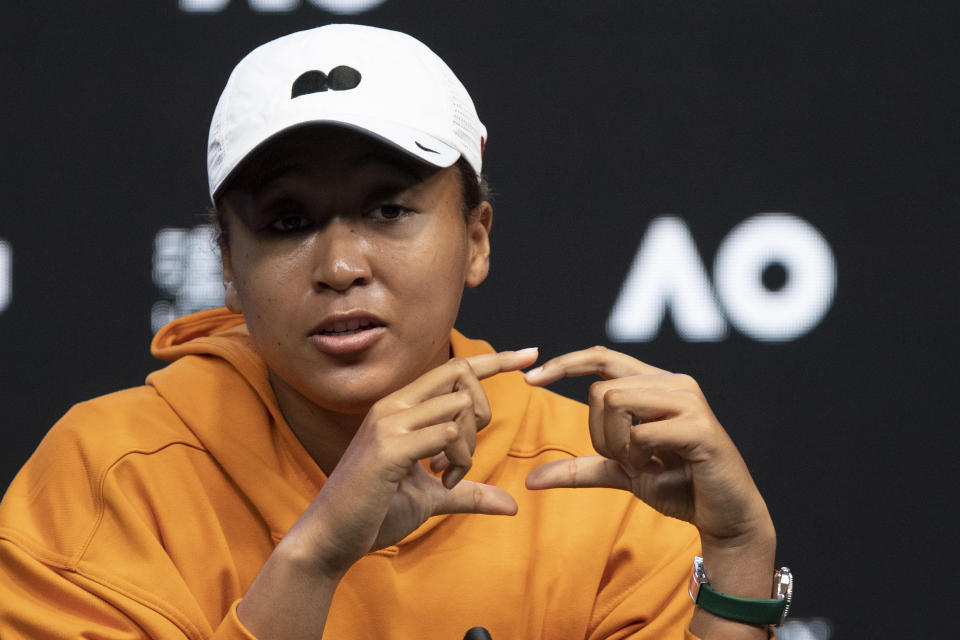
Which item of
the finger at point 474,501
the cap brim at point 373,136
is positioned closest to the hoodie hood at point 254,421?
the finger at point 474,501

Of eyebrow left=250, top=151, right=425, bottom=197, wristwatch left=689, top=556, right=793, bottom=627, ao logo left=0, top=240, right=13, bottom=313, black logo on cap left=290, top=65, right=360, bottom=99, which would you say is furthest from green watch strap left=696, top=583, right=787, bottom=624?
ao logo left=0, top=240, right=13, bottom=313

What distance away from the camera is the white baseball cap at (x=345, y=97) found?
1038mm

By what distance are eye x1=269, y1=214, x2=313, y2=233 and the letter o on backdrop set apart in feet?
2.50

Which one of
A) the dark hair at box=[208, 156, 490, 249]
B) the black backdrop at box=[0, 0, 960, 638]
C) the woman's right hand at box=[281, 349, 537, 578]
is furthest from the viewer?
the black backdrop at box=[0, 0, 960, 638]

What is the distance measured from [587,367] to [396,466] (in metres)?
0.21

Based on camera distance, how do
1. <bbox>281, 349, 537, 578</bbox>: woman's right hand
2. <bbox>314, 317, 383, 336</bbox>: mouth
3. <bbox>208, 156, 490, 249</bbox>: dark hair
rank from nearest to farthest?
<bbox>281, 349, 537, 578</bbox>: woman's right hand, <bbox>314, 317, 383, 336</bbox>: mouth, <bbox>208, 156, 490, 249</bbox>: dark hair

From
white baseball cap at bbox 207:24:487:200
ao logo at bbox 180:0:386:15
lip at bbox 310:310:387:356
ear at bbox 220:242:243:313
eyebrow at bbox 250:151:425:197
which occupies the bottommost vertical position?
lip at bbox 310:310:387:356

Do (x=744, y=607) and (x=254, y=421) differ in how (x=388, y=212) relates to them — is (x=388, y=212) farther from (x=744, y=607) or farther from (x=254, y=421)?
(x=744, y=607)

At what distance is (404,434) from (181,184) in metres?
0.85

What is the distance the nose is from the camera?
102 cm

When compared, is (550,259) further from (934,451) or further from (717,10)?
(934,451)

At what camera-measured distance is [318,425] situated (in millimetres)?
1173

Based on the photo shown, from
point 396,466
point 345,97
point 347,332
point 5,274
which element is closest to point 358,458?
point 396,466

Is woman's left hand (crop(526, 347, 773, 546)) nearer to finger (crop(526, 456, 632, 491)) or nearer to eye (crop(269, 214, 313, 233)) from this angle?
finger (crop(526, 456, 632, 491))
